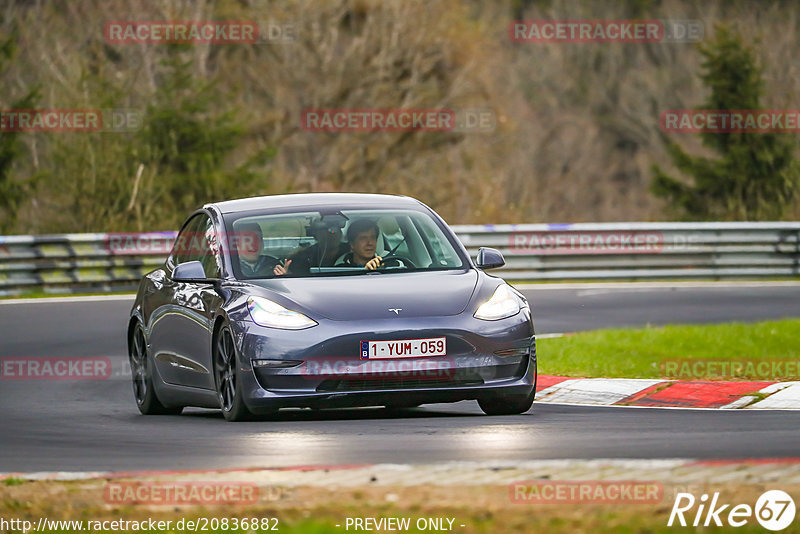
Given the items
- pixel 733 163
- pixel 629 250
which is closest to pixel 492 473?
pixel 629 250

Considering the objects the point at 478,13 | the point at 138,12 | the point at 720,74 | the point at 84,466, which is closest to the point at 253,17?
the point at 138,12

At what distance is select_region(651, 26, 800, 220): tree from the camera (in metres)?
33.7

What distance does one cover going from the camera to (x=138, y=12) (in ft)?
138

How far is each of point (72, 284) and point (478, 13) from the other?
37624 millimetres

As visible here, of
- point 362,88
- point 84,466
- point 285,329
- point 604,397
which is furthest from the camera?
point 362,88

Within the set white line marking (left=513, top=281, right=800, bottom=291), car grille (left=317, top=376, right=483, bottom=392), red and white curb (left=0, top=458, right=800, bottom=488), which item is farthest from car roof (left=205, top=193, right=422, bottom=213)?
white line marking (left=513, top=281, right=800, bottom=291)

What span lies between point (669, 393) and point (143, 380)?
12.6 feet

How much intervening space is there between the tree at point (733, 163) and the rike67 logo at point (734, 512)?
2742 centimetres

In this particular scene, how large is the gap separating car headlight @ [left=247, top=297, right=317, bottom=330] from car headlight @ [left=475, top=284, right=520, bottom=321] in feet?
3.51

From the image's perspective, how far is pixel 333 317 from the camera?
10.3 m

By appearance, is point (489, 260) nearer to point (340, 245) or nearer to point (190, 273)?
point (340, 245)

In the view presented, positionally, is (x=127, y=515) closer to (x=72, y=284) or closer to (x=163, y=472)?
(x=163, y=472)

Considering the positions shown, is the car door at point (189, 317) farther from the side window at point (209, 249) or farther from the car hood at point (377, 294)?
the car hood at point (377, 294)

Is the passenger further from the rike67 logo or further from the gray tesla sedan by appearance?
the rike67 logo
